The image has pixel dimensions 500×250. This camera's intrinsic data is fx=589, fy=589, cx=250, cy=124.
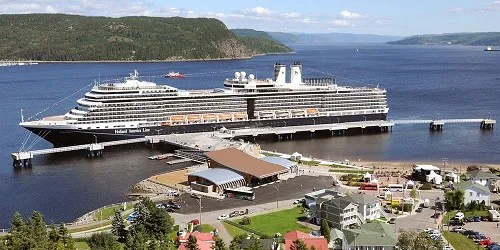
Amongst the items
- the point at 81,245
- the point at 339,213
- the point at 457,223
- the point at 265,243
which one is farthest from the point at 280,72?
the point at 81,245

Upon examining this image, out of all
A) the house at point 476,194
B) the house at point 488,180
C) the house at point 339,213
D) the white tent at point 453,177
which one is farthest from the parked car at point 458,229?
the white tent at point 453,177

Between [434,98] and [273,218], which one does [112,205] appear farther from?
[434,98]

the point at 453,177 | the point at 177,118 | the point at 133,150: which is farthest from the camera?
the point at 177,118

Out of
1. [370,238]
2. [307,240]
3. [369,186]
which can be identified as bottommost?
[369,186]

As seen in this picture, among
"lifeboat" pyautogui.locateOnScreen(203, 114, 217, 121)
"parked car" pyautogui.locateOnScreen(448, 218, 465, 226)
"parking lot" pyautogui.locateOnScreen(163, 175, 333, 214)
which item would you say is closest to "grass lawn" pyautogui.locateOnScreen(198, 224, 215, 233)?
"parking lot" pyautogui.locateOnScreen(163, 175, 333, 214)

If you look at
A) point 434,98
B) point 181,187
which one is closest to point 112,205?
point 181,187

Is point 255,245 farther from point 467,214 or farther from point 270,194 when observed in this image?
point 467,214
